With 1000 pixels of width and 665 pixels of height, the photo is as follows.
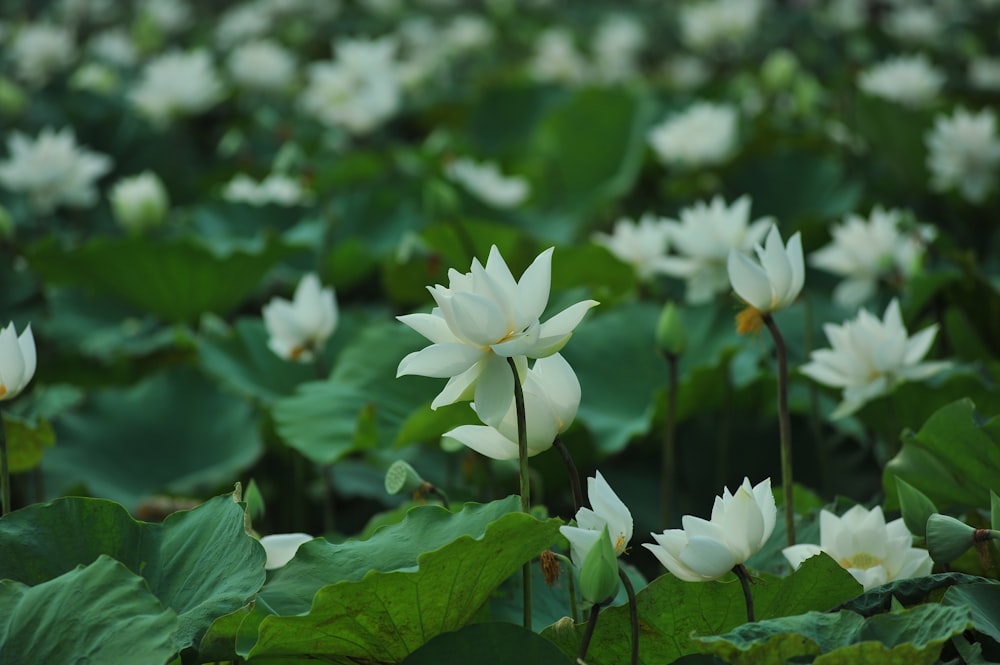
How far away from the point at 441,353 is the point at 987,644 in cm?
50

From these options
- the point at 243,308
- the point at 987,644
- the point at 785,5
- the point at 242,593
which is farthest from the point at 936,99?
the point at 785,5

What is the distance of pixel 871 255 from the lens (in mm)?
1770

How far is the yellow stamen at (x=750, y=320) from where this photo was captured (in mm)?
1123

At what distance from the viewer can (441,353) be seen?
0.89 meters

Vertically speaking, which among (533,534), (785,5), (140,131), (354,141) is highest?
(533,534)

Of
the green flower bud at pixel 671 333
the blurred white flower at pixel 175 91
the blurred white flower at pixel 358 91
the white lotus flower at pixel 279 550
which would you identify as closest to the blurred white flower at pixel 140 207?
the blurred white flower at pixel 358 91

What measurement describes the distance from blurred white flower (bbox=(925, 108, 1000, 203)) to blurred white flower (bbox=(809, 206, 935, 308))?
552 millimetres

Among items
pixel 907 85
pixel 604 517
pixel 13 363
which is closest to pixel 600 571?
pixel 604 517

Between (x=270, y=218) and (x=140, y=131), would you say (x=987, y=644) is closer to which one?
(x=270, y=218)

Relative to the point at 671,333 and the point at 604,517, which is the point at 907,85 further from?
the point at 604,517

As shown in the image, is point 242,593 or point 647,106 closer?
point 242,593

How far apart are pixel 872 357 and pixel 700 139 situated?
1.24 meters

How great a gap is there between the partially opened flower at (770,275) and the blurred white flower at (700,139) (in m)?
1.45

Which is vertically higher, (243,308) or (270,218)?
(270,218)
